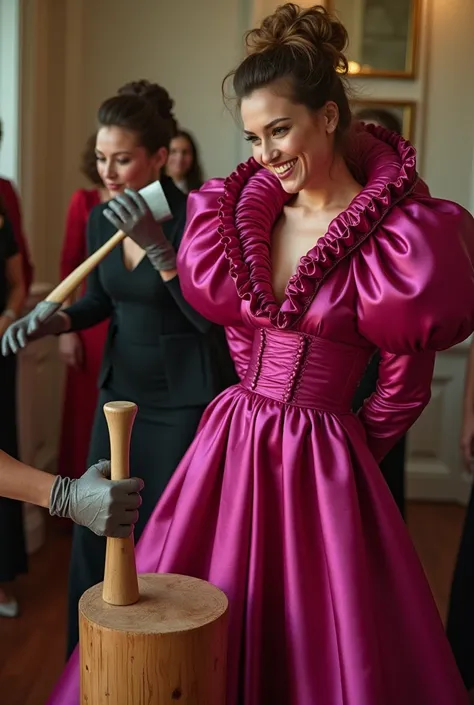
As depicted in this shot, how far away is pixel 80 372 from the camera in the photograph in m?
3.26

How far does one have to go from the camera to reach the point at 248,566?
59.4 inches

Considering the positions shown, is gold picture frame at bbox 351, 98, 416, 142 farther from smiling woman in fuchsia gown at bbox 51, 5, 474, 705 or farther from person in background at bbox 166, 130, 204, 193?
smiling woman in fuchsia gown at bbox 51, 5, 474, 705

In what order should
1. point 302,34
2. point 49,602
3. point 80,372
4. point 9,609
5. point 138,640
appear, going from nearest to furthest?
point 138,640 → point 302,34 → point 9,609 → point 49,602 → point 80,372

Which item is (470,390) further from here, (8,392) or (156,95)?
(8,392)

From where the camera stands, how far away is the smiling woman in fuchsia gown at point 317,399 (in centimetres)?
145

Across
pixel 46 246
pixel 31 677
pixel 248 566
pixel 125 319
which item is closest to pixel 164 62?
pixel 46 246

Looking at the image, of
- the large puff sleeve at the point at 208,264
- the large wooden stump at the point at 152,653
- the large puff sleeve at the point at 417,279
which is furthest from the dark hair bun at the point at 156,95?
the large wooden stump at the point at 152,653

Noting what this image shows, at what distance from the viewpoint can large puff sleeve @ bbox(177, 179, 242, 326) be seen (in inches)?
64.2

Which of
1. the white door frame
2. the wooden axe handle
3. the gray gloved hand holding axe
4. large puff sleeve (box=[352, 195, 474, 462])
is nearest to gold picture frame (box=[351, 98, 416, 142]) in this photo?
the white door frame

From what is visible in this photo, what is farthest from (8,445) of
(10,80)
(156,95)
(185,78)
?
(185,78)

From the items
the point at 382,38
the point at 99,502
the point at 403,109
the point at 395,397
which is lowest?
the point at 99,502

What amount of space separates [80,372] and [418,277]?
201 cm

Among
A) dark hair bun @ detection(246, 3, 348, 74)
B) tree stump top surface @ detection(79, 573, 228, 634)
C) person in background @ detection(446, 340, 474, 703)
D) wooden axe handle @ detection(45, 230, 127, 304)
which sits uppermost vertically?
dark hair bun @ detection(246, 3, 348, 74)

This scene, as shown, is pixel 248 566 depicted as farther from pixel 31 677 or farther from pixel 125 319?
pixel 31 677
